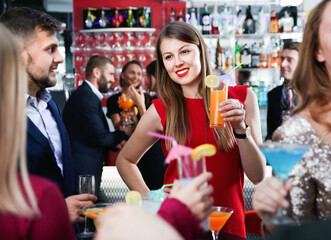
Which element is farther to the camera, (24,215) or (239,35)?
(239,35)

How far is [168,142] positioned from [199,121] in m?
0.23

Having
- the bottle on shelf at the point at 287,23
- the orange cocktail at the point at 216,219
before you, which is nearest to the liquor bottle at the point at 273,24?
the bottle on shelf at the point at 287,23

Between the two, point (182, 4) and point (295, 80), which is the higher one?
point (182, 4)

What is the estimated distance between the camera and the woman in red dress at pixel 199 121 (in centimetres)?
252

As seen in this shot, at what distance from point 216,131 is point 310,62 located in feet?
2.99

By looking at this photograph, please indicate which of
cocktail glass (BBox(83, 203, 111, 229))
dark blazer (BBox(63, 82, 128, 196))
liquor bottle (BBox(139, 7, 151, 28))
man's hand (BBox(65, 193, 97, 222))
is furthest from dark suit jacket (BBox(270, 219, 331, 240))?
liquor bottle (BBox(139, 7, 151, 28))

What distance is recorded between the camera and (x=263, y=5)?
7402 millimetres

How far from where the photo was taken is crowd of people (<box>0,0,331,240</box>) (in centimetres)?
107

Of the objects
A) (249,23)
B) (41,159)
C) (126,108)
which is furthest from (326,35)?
(249,23)

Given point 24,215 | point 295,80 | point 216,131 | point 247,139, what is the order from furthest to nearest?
point 216,131 < point 247,139 < point 295,80 < point 24,215

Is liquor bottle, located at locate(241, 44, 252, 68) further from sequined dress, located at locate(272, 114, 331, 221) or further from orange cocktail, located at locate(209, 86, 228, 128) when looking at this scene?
sequined dress, located at locate(272, 114, 331, 221)

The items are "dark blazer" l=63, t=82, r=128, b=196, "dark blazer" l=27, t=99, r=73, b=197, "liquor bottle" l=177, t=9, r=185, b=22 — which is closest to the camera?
"dark blazer" l=27, t=99, r=73, b=197

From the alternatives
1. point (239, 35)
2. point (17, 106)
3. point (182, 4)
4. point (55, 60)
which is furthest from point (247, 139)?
point (182, 4)

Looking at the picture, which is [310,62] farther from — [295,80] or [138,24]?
[138,24]
